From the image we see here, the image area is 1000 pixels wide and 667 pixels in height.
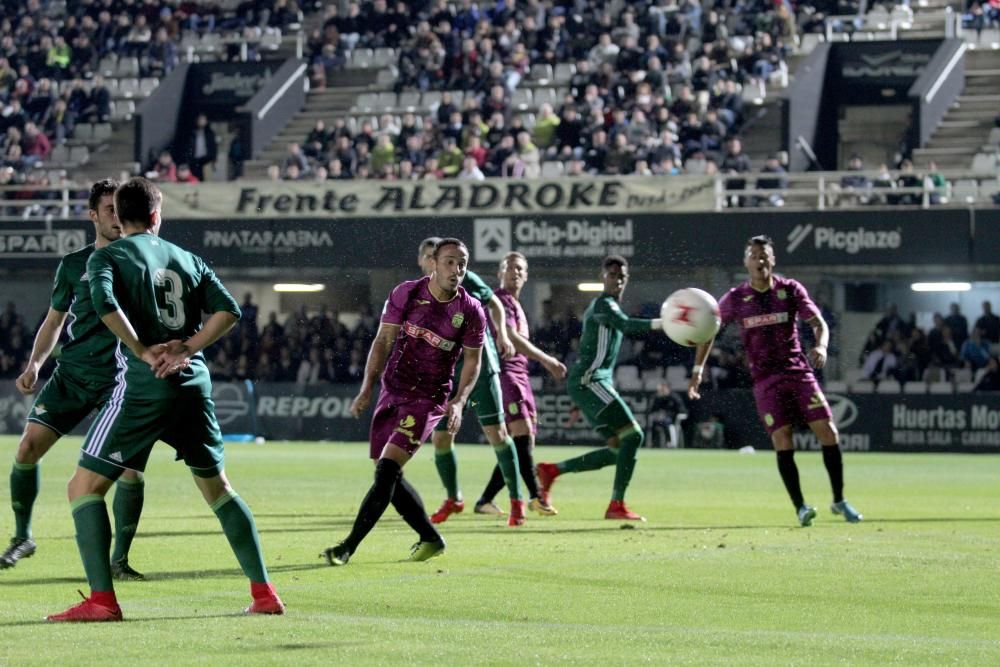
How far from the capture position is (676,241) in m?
32.6

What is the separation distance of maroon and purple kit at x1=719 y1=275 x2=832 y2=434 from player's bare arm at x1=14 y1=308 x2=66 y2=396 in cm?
591

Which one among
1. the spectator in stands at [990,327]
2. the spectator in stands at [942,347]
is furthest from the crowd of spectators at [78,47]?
the spectator in stands at [990,327]

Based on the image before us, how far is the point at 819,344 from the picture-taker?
13.6 m

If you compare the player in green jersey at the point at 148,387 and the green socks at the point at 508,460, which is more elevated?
the player in green jersey at the point at 148,387

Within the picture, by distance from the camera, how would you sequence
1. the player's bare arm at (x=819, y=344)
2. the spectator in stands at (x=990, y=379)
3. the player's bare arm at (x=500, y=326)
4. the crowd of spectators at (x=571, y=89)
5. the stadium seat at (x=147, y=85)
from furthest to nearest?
the stadium seat at (x=147, y=85)
the crowd of spectators at (x=571, y=89)
the spectator in stands at (x=990, y=379)
the player's bare arm at (x=819, y=344)
the player's bare arm at (x=500, y=326)

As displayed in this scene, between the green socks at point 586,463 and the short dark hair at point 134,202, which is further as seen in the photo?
the green socks at point 586,463

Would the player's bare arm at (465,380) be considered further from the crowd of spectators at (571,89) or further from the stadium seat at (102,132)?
the stadium seat at (102,132)

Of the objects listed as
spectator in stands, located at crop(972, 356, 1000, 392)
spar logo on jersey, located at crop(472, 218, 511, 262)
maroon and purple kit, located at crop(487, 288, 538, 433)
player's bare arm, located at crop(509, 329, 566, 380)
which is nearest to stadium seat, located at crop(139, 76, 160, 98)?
spar logo on jersey, located at crop(472, 218, 511, 262)

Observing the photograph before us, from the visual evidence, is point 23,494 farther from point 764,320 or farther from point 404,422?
point 764,320

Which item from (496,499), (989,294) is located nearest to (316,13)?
(989,294)

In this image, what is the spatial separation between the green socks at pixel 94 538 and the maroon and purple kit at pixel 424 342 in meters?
3.05

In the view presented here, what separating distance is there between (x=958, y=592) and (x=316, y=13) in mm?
38868

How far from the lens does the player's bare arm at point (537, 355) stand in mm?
13805

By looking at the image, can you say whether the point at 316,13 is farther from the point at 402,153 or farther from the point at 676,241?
the point at 676,241
